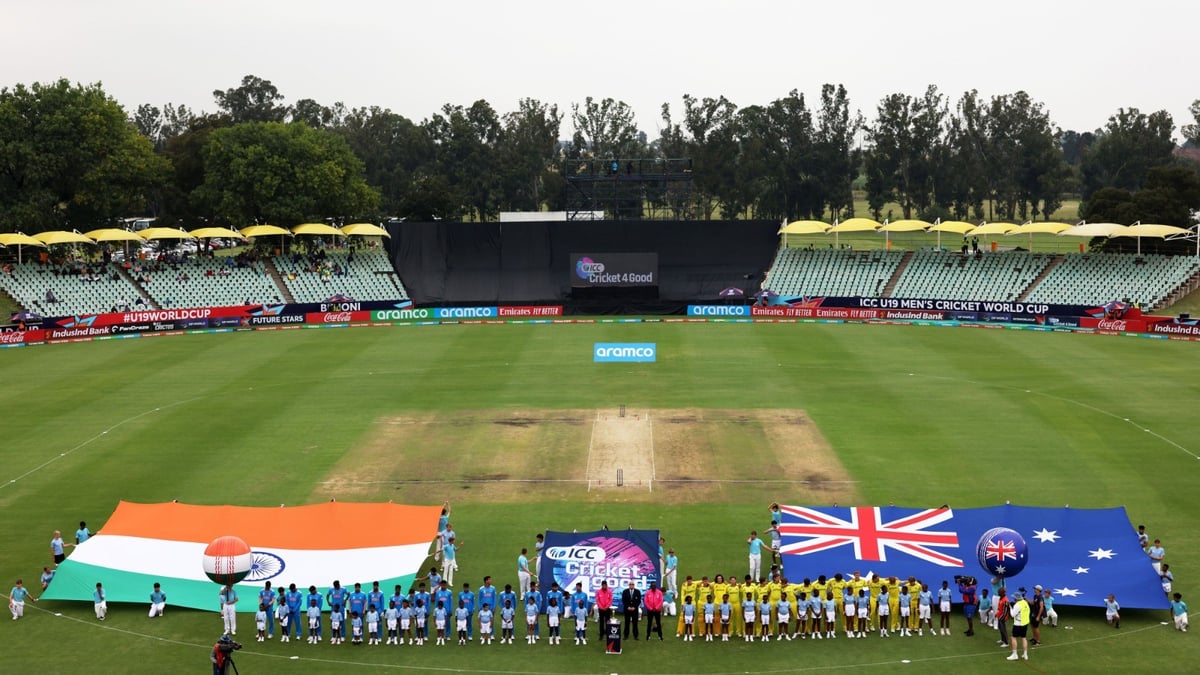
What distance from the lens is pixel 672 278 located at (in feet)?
274

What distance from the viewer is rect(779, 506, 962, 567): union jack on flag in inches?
1054

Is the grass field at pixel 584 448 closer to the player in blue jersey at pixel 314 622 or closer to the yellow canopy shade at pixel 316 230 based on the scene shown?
the player in blue jersey at pixel 314 622

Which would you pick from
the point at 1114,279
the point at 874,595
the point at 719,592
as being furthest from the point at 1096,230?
the point at 719,592

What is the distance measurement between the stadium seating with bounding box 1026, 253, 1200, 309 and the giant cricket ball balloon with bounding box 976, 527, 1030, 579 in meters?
52.7

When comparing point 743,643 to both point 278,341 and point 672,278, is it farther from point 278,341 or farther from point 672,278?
point 672,278

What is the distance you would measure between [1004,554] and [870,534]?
4.41 m

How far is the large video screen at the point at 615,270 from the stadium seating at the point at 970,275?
1750 cm

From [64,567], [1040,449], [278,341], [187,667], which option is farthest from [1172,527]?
[278,341]

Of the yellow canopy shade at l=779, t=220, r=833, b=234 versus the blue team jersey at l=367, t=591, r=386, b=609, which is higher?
the yellow canopy shade at l=779, t=220, r=833, b=234

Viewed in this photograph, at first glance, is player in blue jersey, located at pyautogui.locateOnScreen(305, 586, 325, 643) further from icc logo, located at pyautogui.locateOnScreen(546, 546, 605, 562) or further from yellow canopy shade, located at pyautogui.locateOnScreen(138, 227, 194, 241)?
yellow canopy shade, located at pyautogui.locateOnScreen(138, 227, 194, 241)

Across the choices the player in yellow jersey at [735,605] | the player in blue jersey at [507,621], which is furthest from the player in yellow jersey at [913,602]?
the player in blue jersey at [507,621]

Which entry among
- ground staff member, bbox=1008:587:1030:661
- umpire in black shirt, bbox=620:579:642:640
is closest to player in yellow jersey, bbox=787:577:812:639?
umpire in black shirt, bbox=620:579:642:640

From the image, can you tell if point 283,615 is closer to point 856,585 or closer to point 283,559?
point 283,559

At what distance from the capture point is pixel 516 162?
132 metres
